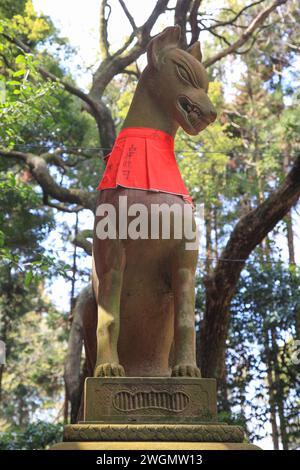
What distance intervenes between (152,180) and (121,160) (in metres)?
0.24

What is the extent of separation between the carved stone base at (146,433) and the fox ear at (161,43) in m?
2.10

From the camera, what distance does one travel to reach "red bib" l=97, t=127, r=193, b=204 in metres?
3.20

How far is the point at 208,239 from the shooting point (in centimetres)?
1323

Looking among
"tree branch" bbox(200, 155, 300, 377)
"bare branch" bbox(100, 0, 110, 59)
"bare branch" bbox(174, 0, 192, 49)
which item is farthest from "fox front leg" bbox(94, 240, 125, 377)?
"bare branch" bbox(100, 0, 110, 59)

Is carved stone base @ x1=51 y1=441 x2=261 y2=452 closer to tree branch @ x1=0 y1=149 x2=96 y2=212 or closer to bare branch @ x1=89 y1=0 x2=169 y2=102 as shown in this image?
tree branch @ x1=0 y1=149 x2=96 y2=212

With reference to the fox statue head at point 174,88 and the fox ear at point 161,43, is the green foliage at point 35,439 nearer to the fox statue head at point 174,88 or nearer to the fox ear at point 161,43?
the fox statue head at point 174,88

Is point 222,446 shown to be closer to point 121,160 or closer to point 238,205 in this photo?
point 121,160

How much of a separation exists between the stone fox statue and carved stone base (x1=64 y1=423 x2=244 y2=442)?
349 mm

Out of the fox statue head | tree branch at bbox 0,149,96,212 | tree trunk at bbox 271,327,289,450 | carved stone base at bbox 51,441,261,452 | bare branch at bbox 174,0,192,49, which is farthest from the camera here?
tree trunk at bbox 271,327,289,450

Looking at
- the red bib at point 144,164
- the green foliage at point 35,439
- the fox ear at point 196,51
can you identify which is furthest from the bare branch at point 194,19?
the green foliage at point 35,439

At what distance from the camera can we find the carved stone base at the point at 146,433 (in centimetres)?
253

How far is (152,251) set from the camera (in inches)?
125

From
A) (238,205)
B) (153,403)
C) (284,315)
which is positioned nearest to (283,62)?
(238,205)
